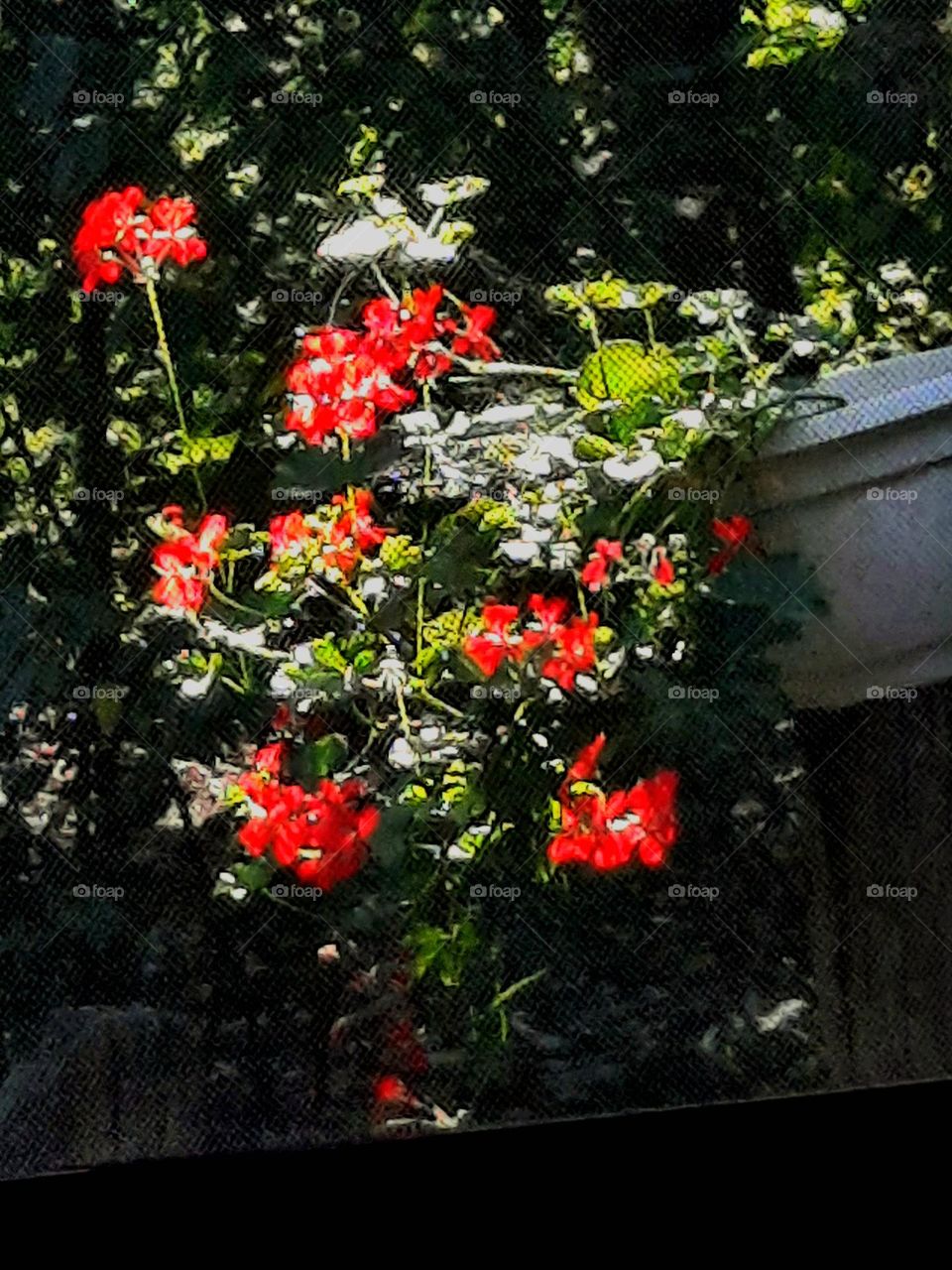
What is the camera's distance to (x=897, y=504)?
2102 millimetres

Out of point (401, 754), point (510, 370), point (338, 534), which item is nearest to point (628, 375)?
point (510, 370)

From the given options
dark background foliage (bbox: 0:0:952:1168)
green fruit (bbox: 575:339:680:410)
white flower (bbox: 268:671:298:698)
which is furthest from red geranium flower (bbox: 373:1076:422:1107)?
green fruit (bbox: 575:339:680:410)

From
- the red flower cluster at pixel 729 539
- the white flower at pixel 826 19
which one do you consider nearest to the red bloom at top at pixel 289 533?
the red flower cluster at pixel 729 539

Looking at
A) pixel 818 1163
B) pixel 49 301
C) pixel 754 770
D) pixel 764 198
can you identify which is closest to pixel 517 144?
pixel 764 198

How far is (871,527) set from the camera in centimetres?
210

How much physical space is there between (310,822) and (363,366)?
0.57 metres

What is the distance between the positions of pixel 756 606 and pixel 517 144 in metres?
0.64

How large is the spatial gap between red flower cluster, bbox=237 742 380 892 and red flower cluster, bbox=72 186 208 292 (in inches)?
25.0

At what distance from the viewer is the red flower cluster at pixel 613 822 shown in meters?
2.07

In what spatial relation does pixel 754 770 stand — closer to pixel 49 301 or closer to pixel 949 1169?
pixel 949 1169

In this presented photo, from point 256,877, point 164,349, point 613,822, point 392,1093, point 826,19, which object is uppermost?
point 826,19

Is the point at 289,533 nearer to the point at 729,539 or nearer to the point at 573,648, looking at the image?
the point at 573,648

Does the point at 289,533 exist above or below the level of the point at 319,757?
above

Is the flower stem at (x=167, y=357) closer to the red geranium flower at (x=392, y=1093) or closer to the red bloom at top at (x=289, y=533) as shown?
the red bloom at top at (x=289, y=533)
